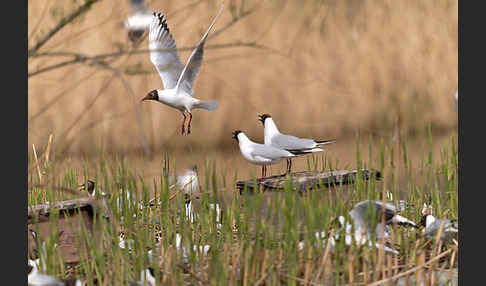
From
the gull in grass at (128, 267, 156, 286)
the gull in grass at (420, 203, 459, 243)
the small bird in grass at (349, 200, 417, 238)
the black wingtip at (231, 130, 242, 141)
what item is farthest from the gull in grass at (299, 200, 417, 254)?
the black wingtip at (231, 130, 242, 141)

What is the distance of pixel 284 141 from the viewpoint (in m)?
2.90

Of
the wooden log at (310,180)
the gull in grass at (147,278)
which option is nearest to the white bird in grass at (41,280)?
the gull in grass at (147,278)

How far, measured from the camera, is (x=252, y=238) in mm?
2355

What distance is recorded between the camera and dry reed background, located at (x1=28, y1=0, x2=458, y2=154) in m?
3.12

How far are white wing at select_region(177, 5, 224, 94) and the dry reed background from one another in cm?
→ 13

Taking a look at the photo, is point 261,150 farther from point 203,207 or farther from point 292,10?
point 292,10

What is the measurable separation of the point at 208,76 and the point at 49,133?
0.84m

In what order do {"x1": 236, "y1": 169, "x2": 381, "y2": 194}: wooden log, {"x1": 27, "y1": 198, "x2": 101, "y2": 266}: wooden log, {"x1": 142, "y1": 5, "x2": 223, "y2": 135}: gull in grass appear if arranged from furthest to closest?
{"x1": 142, "y1": 5, "x2": 223, "y2": 135}: gull in grass, {"x1": 236, "y1": 169, "x2": 381, "y2": 194}: wooden log, {"x1": 27, "y1": 198, "x2": 101, "y2": 266}: wooden log

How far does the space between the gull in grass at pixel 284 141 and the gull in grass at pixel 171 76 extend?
244 mm

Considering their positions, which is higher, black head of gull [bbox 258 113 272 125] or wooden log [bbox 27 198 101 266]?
black head of gull [bbox 258 113 272 125]

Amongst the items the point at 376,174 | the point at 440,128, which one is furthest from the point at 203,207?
the point at 440,128

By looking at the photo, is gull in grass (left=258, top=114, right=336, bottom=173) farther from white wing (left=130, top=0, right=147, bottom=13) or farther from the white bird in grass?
the white bird in grass

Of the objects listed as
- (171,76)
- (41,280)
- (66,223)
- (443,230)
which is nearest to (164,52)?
(171,76)

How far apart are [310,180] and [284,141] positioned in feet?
1.01
